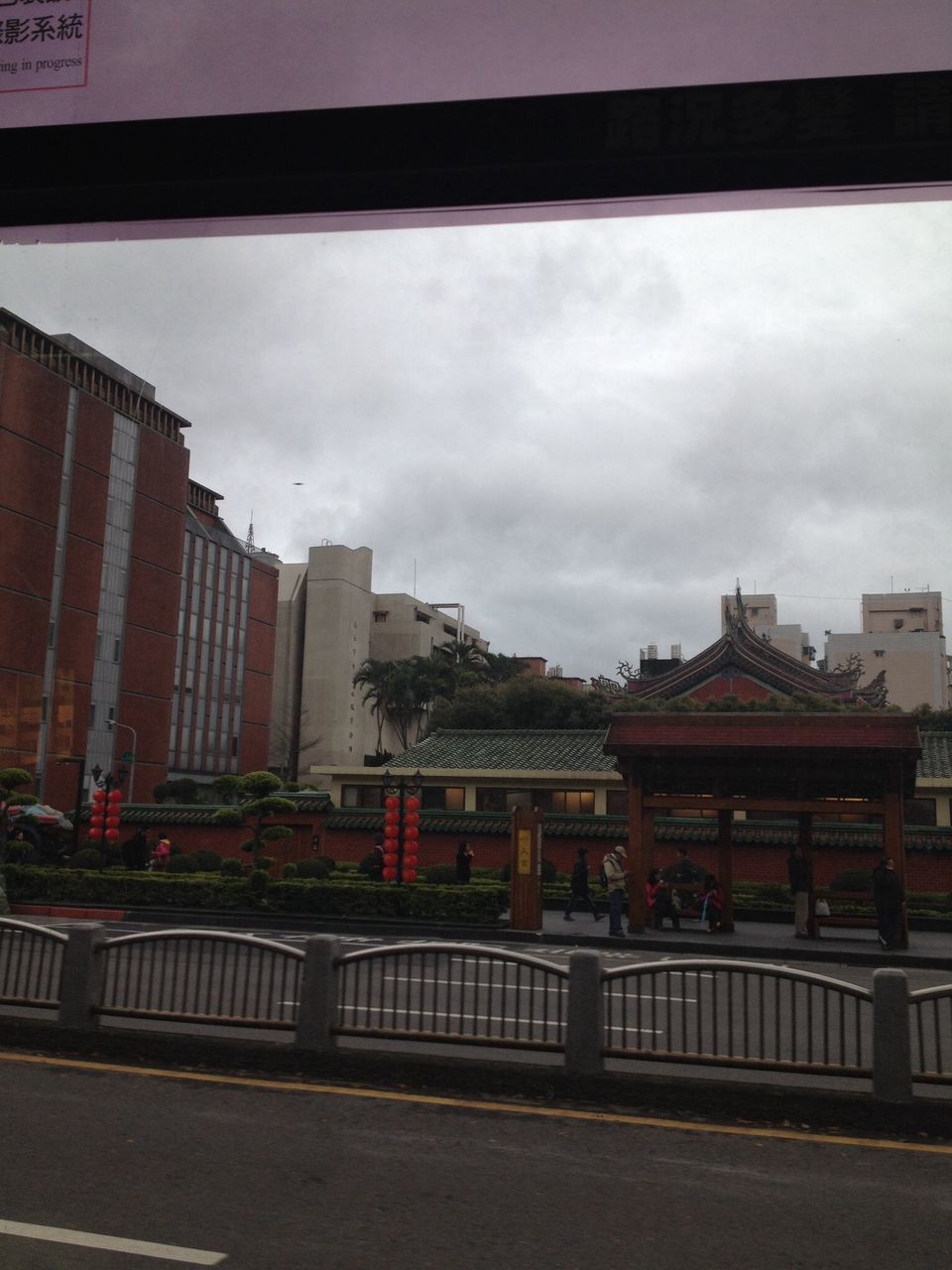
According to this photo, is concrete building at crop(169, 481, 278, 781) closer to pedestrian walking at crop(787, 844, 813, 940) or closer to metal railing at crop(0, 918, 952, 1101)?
pedestrian walking at crop(787, 844, 813, 940)

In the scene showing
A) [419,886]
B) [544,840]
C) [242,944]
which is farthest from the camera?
[544,840]

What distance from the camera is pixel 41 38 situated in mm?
5285

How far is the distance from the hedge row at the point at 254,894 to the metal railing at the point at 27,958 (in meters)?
12.6

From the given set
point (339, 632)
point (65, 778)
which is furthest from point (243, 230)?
point (339, 632)

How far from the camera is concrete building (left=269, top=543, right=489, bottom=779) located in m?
81.9

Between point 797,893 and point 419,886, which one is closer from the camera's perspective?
point 797,893

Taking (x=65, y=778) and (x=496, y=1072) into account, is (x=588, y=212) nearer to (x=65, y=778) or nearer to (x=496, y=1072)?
(x=496, y=1072)

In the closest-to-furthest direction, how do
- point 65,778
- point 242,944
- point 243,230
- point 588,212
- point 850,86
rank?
1. point 850,86
2. point 588,212
3. point 243,230
4. point 242,944
5. point 65,778

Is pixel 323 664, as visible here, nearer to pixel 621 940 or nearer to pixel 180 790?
pixel 180 790

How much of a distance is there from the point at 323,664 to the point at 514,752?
158ft

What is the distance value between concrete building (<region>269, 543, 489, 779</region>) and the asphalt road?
75821 millimetres

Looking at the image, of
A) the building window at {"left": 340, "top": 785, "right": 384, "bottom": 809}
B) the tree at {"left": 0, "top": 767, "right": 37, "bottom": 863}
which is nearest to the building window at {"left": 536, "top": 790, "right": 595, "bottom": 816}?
the building window at {"left": 340, "top": 785, "right": 384, "bottom": 809}

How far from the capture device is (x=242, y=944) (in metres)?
7.42

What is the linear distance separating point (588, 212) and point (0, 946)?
22.3 feet
